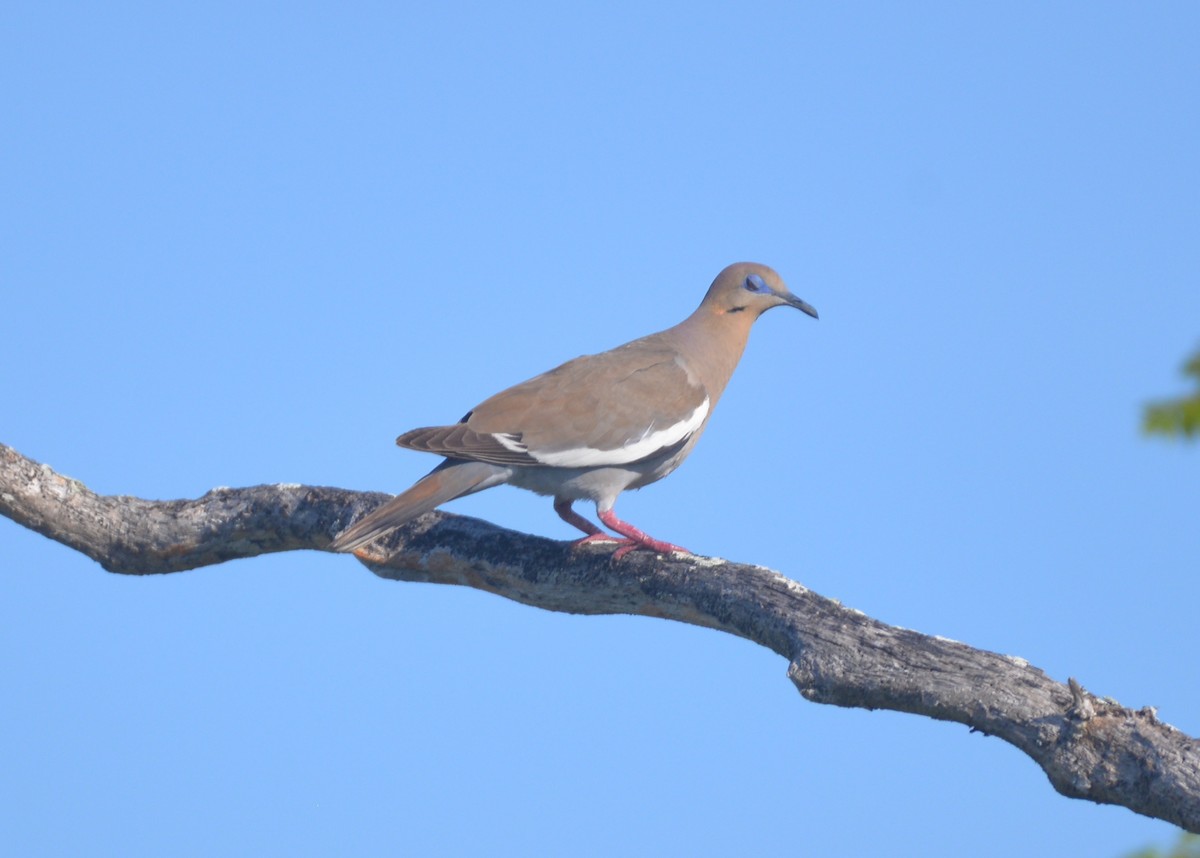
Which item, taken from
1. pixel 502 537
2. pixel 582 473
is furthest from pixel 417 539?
pixel 582 473

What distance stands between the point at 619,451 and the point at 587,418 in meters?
0.19

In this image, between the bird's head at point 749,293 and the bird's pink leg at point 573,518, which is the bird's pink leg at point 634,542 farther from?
the bird's head at point 749,293

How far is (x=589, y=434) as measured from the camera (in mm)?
5051

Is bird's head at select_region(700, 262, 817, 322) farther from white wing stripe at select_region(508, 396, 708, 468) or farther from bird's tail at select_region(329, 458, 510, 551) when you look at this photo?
bird's tail at select_region(329, 458, 510, 551)

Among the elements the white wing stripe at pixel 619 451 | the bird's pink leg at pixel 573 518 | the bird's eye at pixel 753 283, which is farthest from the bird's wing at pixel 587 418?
the bird's eye at pixel 753 283

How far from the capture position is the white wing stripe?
16.1 feet

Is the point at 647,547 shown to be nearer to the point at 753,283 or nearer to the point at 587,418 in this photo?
the point at 587,418

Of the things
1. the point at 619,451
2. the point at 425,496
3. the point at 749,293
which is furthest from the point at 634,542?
the point at 749,293

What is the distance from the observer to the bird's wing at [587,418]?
488 cm

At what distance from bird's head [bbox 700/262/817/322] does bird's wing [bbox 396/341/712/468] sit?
0.53m

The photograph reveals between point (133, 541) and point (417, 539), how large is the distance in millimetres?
1362

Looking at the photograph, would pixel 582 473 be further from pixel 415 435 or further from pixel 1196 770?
pixel 1196 770

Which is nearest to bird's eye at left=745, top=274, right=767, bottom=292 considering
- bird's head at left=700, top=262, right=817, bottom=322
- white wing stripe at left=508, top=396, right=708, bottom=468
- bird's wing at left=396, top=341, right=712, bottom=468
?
bird's head at left=700, top=262, right=817, bottom=322

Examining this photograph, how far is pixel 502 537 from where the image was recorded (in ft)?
16.1
